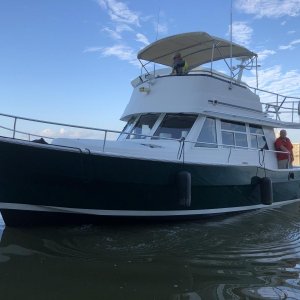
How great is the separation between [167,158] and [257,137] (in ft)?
11.5

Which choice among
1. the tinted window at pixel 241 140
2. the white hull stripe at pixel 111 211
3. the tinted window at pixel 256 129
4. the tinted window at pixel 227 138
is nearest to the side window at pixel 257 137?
the tinted window at pixel 256 129

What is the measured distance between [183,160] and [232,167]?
4.60 feet

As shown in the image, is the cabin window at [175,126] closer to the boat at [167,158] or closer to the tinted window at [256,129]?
the boat at [167,158]

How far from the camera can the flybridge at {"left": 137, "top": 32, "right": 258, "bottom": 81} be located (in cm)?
943

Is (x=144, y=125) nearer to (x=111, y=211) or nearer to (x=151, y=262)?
(x=111, y=211)

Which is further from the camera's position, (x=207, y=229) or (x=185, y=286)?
(x=207, y=229)

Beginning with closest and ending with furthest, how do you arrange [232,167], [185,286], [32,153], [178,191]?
1. [185,286]
2. [32,153]
3. [178,191]
4. [232,167]

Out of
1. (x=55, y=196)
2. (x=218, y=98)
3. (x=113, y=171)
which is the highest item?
(x=218, y=98)

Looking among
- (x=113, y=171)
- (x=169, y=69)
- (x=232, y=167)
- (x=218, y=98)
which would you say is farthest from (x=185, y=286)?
(x=169, y=69)

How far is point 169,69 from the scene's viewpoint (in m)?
9.92

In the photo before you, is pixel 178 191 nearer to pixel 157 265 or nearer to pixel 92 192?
pixel 92 192

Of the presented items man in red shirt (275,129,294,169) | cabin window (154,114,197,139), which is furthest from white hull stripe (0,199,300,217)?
man in red shirt (275,129,294,169)

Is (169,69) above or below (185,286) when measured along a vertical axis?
above

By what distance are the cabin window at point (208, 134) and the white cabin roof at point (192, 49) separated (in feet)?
6.27
